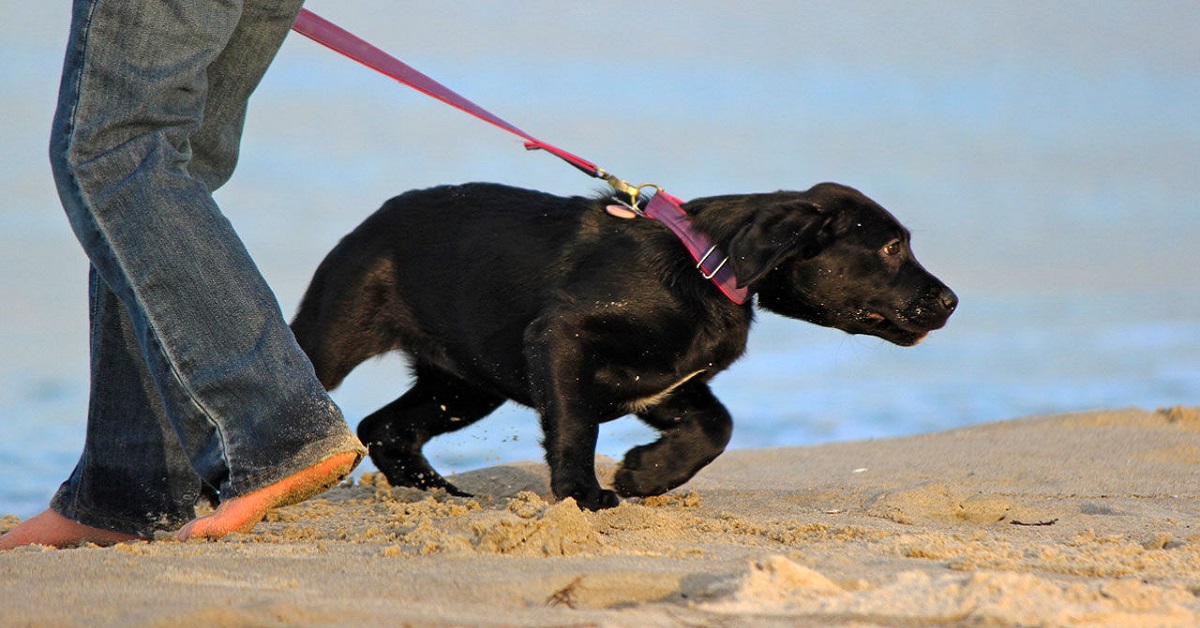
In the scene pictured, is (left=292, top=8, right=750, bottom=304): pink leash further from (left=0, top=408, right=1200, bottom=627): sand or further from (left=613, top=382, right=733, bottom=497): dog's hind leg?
(left=0, top=408, right=1200, bottom=627): sand

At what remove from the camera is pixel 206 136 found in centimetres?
345

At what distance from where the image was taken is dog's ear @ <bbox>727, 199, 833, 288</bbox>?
3922mm

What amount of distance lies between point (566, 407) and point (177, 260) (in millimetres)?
1465

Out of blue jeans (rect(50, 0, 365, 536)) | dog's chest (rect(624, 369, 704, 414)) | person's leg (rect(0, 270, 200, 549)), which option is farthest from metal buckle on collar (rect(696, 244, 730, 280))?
person's leg (rect(0, 270, 200, 549))

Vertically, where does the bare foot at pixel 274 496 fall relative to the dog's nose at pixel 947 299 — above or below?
below

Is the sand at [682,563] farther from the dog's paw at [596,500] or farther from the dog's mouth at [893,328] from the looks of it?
the dog's mouth at [893,328]

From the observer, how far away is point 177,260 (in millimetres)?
2881

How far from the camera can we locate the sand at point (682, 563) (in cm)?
213

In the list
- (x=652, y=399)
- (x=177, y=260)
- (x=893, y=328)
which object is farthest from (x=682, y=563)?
(x=893, y=328)

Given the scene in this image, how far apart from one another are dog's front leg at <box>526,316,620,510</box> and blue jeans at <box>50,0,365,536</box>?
1.07 metres

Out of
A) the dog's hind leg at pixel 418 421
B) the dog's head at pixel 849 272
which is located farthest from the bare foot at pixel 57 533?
the dog's head at pixel 849 272

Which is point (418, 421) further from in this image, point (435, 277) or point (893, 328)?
point (893, 328)

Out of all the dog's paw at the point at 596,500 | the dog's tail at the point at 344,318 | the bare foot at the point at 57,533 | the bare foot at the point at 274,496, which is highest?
the dog's tail at the point at 344,318

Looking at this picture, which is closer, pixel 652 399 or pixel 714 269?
pixel 714 269
